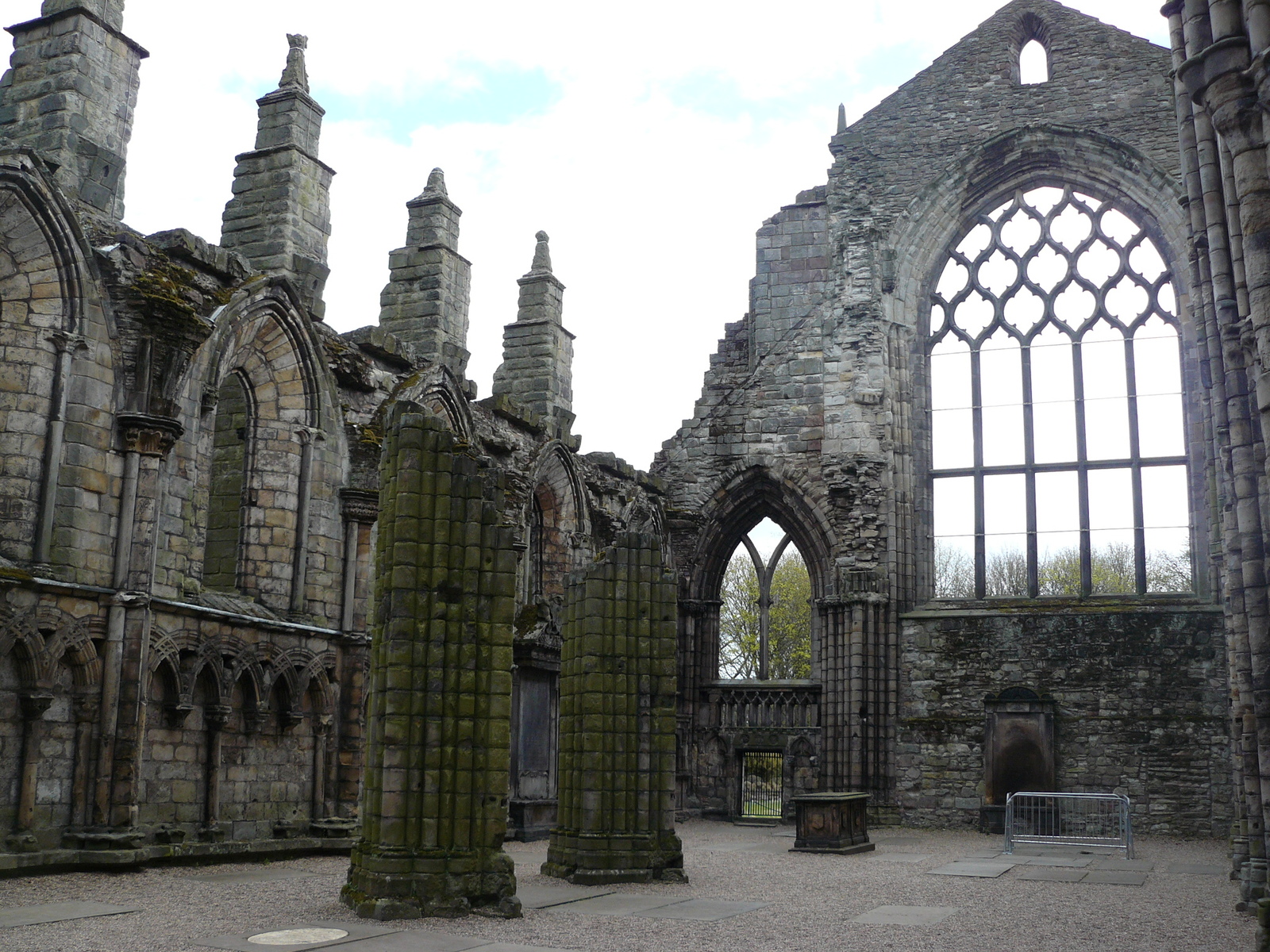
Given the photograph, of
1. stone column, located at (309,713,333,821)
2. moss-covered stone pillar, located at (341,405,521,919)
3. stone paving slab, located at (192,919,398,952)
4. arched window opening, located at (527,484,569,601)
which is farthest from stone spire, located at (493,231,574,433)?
stone paving slab, located at (192,919,398,952)

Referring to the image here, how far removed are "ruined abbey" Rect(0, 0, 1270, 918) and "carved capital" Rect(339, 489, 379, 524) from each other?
4 centimetres

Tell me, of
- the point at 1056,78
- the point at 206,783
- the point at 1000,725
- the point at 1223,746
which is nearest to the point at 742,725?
the point at 1000,725

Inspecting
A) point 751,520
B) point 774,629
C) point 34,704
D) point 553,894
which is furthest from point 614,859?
point 774,629

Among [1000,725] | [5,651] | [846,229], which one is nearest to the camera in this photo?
[5,651]

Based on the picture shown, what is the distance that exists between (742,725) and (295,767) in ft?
28.6

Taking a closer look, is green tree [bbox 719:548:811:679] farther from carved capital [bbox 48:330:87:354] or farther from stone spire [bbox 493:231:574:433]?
carved capital [bbox 48:330:87:354]

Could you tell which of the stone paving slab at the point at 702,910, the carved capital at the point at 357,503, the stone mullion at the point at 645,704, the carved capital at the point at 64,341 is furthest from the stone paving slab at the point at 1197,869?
the carved capital at the point at 64,341

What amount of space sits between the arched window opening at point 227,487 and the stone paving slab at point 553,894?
4860 millimetres

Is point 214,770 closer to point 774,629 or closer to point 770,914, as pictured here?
point 770,914

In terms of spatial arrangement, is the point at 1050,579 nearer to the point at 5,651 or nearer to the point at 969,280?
the point at 969,280

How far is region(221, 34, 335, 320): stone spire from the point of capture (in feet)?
45.1

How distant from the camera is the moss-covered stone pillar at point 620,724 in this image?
34.2ft

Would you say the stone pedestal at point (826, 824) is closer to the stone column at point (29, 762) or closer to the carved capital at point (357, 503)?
the carved capital at point (357, 503)

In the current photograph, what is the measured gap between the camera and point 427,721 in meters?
8.29
